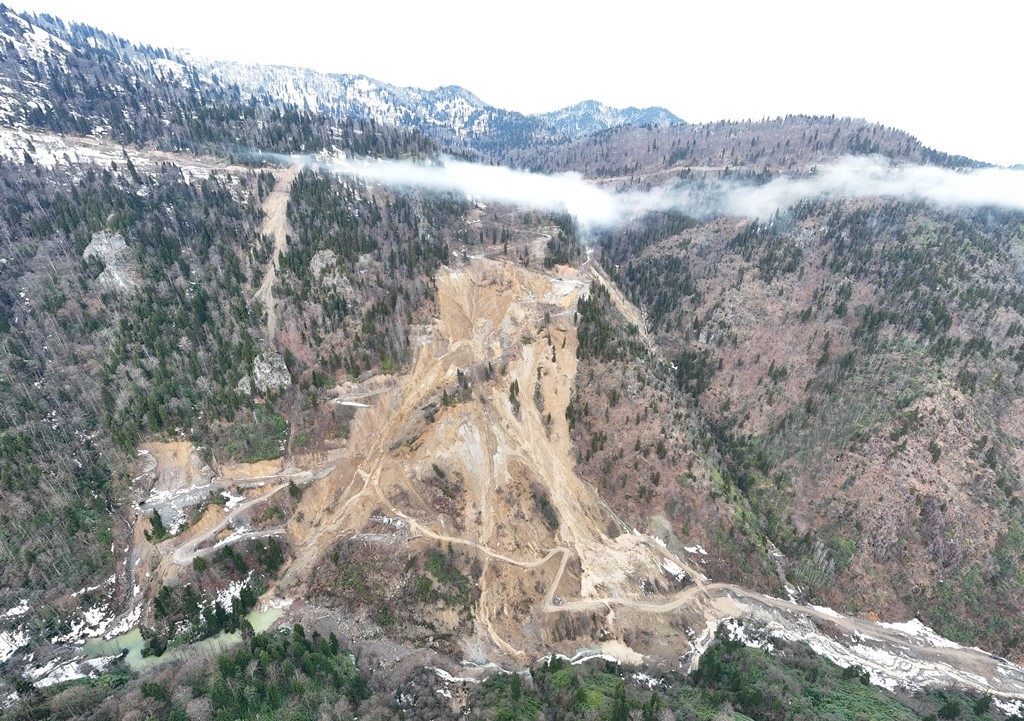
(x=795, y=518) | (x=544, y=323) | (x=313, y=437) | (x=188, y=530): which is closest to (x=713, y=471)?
(x=795, y=518)

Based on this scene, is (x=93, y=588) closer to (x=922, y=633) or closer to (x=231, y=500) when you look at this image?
(x=231, y=500)

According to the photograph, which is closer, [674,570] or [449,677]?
[449,677]

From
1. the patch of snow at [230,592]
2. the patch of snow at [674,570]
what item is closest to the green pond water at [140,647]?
the patch of snow at [230,592]

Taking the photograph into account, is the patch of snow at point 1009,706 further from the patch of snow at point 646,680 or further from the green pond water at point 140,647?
the green pond water at point 140,647

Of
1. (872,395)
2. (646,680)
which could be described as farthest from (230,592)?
(872,395)

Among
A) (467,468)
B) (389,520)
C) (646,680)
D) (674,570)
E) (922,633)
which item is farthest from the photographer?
(467,468)
